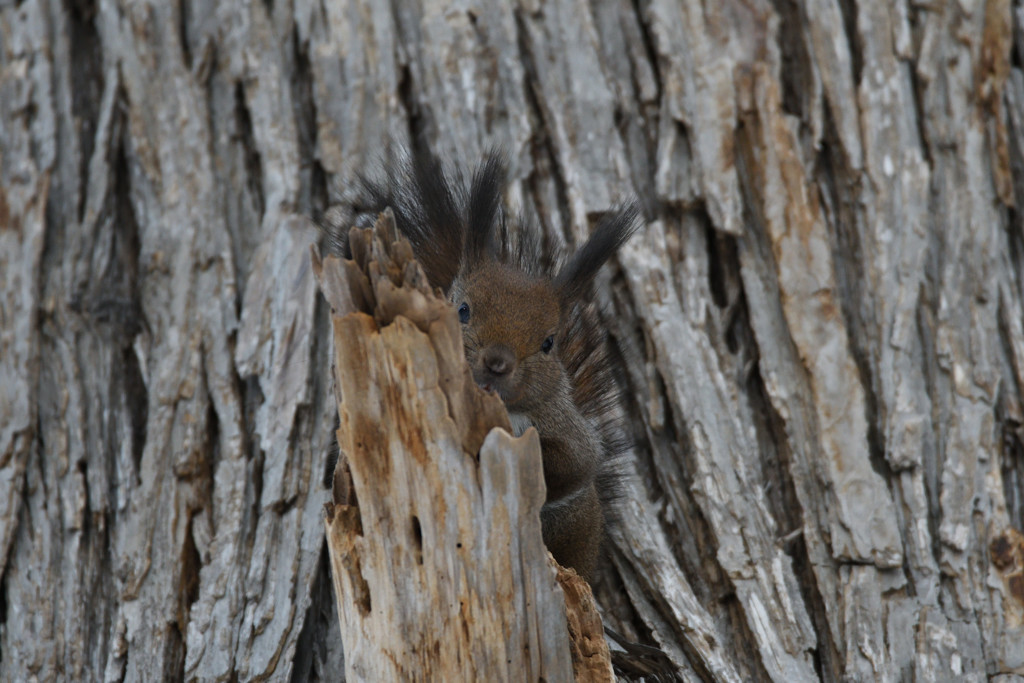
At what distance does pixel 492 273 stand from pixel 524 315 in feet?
0.63

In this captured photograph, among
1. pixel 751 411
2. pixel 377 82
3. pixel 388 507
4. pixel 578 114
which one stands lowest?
pixel 388 507

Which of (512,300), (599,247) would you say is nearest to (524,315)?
(512,300)

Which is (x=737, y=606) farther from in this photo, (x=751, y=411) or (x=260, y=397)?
(x=260, y=397)

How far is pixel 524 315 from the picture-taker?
2.81m

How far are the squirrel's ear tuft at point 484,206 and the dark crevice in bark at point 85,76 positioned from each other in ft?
5.71

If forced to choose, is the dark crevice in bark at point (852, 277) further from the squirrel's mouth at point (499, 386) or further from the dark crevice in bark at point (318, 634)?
the dark crevice in bark at point (318, 634)

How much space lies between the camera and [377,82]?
3736mm

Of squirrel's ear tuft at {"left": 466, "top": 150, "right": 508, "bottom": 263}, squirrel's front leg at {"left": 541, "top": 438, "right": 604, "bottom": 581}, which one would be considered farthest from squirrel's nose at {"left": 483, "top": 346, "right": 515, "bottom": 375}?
squirrel's ear tuft at {"left": 466, "top": 150, "right": 508, "bottom": 263}

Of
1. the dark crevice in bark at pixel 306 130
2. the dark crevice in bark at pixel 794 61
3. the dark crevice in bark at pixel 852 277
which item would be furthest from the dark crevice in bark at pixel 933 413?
the dark crevice in bark at pixel 306 130

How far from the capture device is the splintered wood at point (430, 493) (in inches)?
76.7

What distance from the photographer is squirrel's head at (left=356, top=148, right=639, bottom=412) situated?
106 inches

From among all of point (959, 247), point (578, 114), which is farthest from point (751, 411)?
point (578, 114)

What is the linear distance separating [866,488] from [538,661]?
1.38 metres

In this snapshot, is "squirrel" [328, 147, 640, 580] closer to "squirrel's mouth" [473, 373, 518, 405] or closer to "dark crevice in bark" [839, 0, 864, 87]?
"squirrel's mouth" [473, 373, 518, 405]
